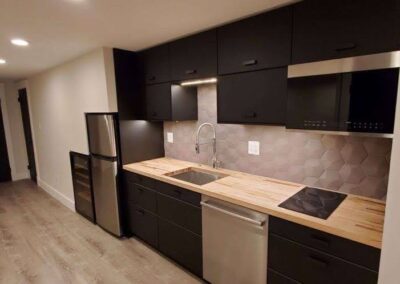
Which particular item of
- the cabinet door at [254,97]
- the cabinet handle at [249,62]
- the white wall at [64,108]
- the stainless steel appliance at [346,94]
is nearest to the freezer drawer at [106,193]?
the white wall at [64,108]

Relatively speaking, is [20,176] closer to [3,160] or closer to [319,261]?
[3,160]

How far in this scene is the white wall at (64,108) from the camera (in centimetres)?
265

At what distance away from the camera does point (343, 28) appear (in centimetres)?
135

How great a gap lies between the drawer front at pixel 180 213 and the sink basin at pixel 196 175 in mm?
289

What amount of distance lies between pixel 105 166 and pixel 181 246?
133cm

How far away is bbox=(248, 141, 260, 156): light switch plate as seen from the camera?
218 centimetres

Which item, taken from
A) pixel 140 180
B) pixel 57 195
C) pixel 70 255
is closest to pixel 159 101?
pixel 140 180

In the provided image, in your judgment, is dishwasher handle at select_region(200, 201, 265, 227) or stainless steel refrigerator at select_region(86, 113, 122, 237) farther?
stainless steel refrigerator at select_region(86, 113, 122, 237)

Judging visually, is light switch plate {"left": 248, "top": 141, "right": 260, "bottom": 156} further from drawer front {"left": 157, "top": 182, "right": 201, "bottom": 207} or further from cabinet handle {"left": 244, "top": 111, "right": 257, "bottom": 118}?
drawer front {"left": 157, "top": 182, "right": 201, "bottom": 207}

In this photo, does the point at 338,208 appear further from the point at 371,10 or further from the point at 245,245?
the point at 371,10

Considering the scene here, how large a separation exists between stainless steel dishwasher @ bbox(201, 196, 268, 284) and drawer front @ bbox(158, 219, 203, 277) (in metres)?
0.09

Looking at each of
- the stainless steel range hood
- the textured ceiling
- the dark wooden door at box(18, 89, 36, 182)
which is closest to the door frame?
the dark wooden door at box(18, 89, 36, 182)

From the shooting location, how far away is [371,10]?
1.25 m

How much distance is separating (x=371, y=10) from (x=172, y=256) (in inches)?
97.3
